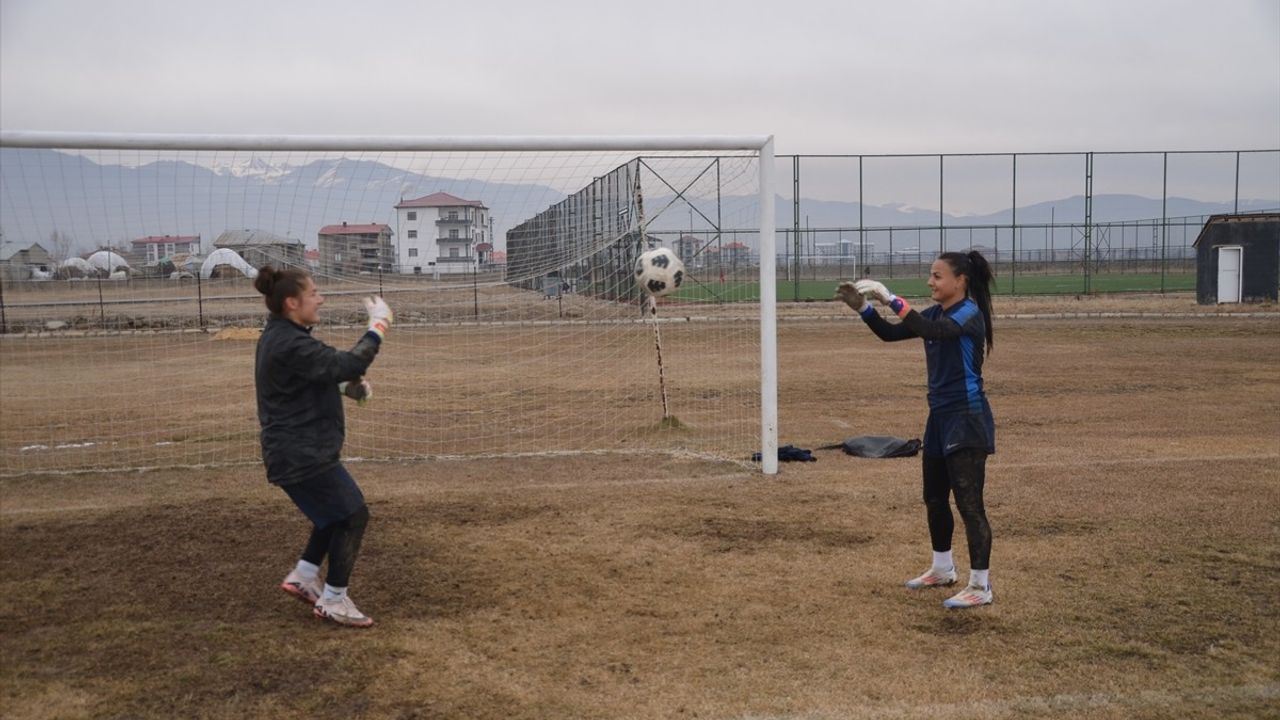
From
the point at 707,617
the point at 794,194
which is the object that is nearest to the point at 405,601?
the point at 707,617

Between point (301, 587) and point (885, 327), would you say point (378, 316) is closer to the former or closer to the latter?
point (301, 587)

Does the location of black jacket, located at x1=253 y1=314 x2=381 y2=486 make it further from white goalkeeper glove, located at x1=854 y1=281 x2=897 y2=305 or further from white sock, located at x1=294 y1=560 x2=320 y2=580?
white goalkeeper glove, located at x1=854 y1=281 x2=897 y2=305

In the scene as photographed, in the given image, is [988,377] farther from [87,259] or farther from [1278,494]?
[87,259]

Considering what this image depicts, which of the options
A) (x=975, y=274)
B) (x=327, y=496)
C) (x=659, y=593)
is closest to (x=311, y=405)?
(x=327, y=496)

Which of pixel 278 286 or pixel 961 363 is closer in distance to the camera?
pixel 278 286

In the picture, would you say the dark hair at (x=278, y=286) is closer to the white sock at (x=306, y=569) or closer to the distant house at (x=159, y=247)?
the white sock at (x=306, y=569)

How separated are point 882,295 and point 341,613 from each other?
329 centimetres

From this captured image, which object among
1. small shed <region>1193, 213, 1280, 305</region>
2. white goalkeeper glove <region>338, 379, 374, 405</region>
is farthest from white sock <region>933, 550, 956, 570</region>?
small shed <region>1193, 213, 1280, 305</region>

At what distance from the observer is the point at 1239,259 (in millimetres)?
29938

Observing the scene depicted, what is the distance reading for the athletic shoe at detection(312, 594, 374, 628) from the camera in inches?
201

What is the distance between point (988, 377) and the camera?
50.4 feet

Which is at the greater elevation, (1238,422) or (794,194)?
(794,194)

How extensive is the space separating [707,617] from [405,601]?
5.42 ft

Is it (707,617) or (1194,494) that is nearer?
(707,617)
